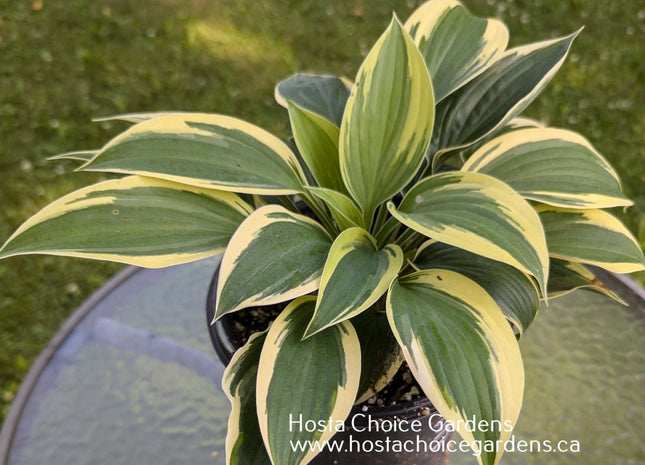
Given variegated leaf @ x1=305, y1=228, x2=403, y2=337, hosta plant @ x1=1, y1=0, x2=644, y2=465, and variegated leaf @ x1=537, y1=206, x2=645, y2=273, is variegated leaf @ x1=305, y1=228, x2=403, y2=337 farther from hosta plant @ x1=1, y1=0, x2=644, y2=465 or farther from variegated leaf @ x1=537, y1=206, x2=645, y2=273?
variegated leaf @ x1=537, y1=206, x2=645, y2=273

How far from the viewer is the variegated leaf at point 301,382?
0.53 metres

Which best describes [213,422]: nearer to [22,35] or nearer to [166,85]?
[166,85]

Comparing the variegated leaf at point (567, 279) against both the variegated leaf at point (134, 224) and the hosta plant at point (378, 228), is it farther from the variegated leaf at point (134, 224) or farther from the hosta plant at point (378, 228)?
the variegated leaf at point (134, 224)

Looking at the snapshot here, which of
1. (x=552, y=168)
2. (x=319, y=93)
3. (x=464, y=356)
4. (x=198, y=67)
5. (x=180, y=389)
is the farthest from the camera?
(x=198, y=67)

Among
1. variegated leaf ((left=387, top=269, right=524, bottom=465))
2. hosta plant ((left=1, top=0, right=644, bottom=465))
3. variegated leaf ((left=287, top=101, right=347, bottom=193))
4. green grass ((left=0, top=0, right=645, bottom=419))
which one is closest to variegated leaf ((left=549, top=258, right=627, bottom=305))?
hosta plant ((left=1, top=0, right=644, bottom=465))

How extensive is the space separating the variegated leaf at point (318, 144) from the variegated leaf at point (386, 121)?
0.04 m

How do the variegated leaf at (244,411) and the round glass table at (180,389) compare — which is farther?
the round glass table at (180,389)

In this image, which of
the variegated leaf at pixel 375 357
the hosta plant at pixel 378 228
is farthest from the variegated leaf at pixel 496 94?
the variegated leaf at pixel 375 357

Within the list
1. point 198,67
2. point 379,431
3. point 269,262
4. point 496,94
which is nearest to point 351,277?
point 269,262

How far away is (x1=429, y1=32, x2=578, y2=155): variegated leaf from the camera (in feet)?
2.17

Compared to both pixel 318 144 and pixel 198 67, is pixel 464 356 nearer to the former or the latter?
pixel 318 144

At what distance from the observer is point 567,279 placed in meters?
0.66

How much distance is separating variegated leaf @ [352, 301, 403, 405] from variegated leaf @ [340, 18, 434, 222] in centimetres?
12

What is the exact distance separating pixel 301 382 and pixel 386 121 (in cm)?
26
